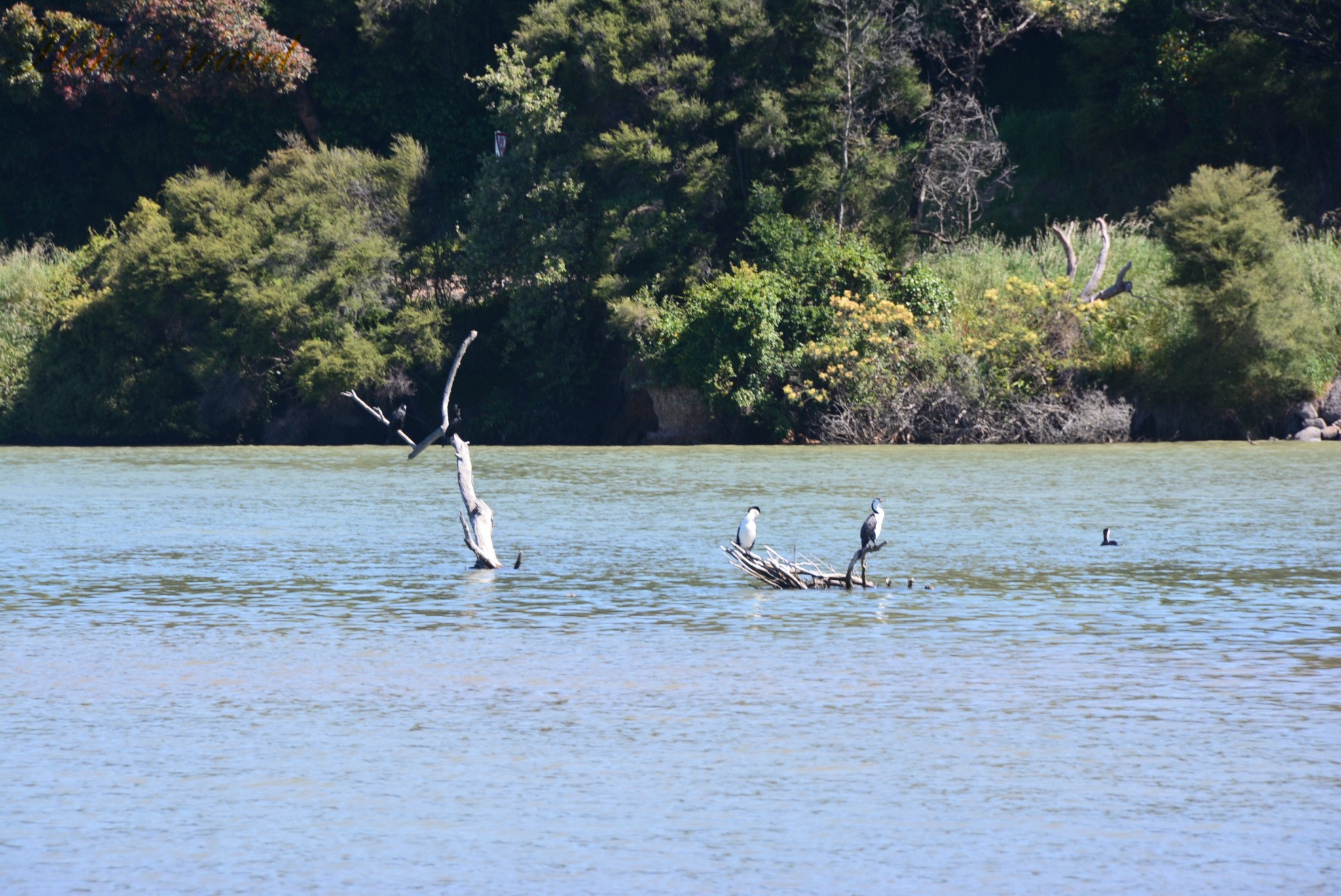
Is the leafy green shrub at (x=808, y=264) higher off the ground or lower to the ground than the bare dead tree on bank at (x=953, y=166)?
lower

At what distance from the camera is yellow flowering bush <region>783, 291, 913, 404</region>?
3828 cm

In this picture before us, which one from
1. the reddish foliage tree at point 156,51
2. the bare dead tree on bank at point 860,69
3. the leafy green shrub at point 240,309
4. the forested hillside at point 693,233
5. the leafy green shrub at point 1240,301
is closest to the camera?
the leafy green shrub at point 1240,301

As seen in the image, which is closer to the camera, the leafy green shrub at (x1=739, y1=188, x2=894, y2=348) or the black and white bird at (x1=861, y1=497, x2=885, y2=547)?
the black and white bird at (x1=861, y1=497, x2=885, y2=547)

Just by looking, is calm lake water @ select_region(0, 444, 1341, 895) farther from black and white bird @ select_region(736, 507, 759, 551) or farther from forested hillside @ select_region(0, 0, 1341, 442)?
forested hillside @ select_region(0, 0, 1341, 442)

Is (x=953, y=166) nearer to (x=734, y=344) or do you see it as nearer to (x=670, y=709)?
(x=734, y=344)

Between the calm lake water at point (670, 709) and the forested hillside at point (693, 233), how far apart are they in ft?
50.4

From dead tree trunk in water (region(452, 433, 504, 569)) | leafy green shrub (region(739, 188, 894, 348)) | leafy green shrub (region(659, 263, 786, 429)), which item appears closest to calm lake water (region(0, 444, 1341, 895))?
dead tree trunk in water (region(452, 433, 504, 569))

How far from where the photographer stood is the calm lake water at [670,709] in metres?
7.93

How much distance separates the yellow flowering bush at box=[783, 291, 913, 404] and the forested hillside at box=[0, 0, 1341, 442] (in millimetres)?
80

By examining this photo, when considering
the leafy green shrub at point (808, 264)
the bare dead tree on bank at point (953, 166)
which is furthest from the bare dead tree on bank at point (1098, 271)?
the leafy green shrub at point (808, 264)

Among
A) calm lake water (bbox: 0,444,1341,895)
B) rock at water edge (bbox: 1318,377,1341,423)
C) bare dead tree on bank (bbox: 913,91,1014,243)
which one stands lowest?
calm lake water (bbox: 0,444,1341,895)

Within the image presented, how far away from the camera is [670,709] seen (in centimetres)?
1110

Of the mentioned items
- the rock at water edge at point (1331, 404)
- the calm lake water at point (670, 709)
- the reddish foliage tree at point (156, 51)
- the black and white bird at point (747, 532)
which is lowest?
the calm lake water at point (670, 709)

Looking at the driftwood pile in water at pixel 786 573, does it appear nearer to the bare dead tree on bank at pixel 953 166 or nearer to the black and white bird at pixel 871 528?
the black and white bird at pixel 871 528
